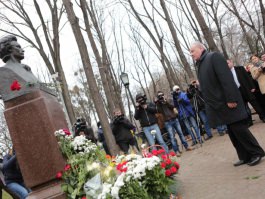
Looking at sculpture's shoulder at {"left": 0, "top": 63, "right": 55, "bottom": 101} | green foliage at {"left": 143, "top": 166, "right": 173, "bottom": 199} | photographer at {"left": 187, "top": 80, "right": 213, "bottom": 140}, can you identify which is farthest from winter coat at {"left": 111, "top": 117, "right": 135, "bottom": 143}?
green foliage at {"left": 143, "top": 166, "right": 173, "bottom": 199}

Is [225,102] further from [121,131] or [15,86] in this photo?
[121,131]

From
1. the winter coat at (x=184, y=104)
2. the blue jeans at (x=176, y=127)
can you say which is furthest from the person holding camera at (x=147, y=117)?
the winter coat at (x=184, y=104)

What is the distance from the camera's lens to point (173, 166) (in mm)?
5773

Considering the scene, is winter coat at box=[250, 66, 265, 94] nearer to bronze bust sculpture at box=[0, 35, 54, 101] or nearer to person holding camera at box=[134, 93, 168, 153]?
person holding camera at box=[134, 93, 168, 153]

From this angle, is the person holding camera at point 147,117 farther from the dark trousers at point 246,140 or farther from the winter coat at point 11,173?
the dark trousers at point 246,140

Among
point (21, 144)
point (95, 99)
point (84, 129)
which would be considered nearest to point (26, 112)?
point (21, 144)

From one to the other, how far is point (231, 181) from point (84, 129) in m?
6.17

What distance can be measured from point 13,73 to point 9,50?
599mm

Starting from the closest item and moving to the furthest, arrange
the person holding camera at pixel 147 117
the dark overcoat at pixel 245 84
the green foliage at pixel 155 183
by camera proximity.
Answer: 1. the green foliage at pixel 155 183
2. the dark overcoat at pixel 245 84
3. the person holding camera at pixel 147 117

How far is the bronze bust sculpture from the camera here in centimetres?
556

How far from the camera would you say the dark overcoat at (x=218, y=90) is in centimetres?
611

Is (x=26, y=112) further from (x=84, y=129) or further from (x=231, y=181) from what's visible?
(x=84, y=129)

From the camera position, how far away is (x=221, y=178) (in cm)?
605

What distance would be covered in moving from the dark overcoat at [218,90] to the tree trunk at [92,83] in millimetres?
5444
